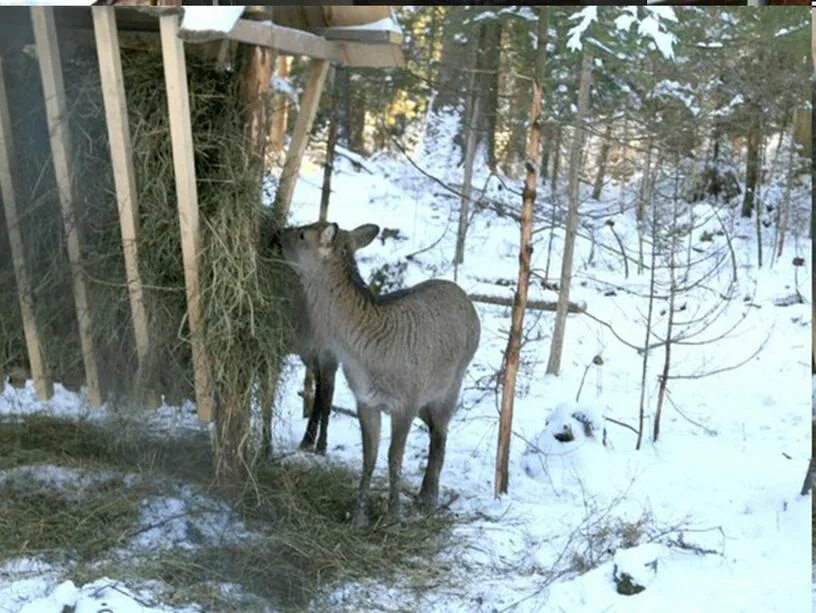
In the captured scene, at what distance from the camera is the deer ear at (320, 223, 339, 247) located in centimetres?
260

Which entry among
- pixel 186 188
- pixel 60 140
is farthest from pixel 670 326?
pixel 60 140

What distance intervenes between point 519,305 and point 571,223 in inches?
10.6

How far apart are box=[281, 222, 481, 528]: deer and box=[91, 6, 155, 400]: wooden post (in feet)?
1.40

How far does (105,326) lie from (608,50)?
1.43 m

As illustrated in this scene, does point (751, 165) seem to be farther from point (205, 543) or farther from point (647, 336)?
point (205, 543)

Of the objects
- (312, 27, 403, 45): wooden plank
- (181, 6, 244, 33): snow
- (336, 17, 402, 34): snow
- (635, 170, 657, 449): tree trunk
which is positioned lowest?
(635, 170, 657, 449): tree trunk

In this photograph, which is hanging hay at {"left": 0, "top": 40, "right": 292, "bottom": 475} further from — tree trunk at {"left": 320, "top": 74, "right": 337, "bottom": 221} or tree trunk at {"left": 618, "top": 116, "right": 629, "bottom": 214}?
tree trunk at {"left": 618, "top": 116, "right": 629, "bottom": 214}

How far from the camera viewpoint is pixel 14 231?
2.37 metres

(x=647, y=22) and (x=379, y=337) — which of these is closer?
(x=647, y=22)

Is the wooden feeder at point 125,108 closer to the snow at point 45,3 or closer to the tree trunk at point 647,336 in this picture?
the snow at point 45,3

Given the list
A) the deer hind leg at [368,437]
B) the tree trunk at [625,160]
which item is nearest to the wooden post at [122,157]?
the deer hind leg at [368,437]

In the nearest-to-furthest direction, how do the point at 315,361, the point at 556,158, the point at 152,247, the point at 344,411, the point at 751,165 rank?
the point at 152,247 < the point at 751,165 < the point at 556,158 < the point at 315,361 < the point at 344,411

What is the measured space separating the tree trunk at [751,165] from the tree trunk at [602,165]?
1.14ft

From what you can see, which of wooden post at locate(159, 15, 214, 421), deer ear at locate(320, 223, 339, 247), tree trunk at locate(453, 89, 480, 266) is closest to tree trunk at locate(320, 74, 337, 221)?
deer ear at locate(320, 223, 339, 247)
